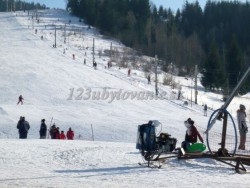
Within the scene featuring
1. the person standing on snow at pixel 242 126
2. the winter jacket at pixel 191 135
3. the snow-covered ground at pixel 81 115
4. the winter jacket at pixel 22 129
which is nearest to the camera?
the snow-covered ground at pixel 81 115

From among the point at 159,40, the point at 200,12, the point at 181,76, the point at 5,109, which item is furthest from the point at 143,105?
the point at 200,12

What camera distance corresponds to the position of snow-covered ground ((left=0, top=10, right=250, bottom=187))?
11202 millimetres

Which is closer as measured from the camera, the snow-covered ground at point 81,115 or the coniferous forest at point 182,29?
the snow-covered ground at point 81,115

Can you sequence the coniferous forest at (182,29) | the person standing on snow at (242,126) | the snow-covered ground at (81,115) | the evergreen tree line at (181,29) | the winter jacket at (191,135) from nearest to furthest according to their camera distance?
1. the snow-covered ground at (81,115)
2. the winter jacket at (191,135)
3. the person standing on snow at (242,126)
4. the evergreen tree line at (181,29)
5. the coniferous forest at (182,29)

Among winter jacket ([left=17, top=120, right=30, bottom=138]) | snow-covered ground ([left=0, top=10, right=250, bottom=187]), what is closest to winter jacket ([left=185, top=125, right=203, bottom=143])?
snow-covered ground ([left=0, top=10, right=250, bottom=187])

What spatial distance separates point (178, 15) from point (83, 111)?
98.6m

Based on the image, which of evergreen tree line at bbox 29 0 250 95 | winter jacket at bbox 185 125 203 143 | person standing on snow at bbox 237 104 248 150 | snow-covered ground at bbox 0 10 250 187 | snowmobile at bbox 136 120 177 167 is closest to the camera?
snow-covered ground at bbox 0 10 250 187

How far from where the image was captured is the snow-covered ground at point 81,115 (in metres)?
11.2

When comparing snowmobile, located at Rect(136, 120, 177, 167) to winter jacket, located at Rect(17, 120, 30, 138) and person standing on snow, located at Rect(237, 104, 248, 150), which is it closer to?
person standing on snow, located at Rect(237, 104, 248, 150)

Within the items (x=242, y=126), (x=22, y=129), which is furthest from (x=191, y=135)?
(x=22, y=129)

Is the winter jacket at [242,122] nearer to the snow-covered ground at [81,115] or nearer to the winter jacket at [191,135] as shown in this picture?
the winter jacket at [191,135]

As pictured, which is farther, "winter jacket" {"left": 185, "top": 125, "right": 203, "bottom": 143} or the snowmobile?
"winter jacket" {"left": 185, "top": 125, "right": 203, "bottom": 143}

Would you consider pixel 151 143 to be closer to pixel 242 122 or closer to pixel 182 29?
pixel 242 122

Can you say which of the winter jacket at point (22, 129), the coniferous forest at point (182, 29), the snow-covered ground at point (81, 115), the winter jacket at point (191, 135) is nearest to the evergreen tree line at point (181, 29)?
the coniferous forest at point (182, 29)
